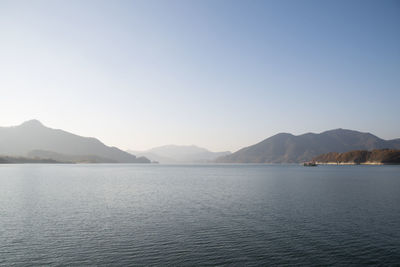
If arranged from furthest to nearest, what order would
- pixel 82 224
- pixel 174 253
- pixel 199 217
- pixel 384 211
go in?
1. pixel 384 211
2. pixel 199 217
3. pixel 82 224
4. pixel 174 253

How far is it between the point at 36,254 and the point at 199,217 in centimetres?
2320

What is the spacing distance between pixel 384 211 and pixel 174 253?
42149 millimetres

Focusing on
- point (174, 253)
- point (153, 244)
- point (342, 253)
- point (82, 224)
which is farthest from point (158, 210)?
point (342, 253)

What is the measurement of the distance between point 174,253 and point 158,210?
75.7 ft

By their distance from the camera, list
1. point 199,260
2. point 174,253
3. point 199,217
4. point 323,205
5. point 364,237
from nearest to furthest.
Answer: point 199,260 → point 174,253 → point 364,237 → point 199,217 → point 323,205

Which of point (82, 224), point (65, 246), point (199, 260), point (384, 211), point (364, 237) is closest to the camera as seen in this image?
point (199, 260)

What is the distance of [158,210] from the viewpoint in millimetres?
49188

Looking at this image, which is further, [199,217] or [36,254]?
[199,217]

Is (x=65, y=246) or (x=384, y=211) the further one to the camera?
(x=384, y=211)

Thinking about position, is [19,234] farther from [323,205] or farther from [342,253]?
[323,205]

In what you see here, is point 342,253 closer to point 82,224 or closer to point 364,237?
point 364,237

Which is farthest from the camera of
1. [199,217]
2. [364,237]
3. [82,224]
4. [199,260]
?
[199,217]

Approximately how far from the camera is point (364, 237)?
32500 mm

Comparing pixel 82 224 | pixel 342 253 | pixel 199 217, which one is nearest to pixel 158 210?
pixel 199 217
